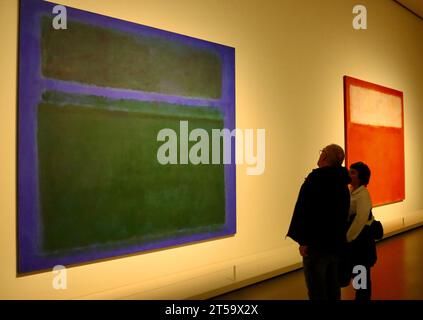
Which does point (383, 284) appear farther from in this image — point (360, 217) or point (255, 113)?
point (255, 113)

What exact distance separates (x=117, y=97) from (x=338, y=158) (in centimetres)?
181

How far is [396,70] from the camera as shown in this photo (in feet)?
23.4

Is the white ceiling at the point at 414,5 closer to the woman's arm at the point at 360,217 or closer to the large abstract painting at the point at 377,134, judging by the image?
the large abstract painting at the point at 377,134

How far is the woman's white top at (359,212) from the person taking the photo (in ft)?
8.81

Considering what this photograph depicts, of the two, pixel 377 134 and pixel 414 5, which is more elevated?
pixel 414 5

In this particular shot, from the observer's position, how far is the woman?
2.68 meters

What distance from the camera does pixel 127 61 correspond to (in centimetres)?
314

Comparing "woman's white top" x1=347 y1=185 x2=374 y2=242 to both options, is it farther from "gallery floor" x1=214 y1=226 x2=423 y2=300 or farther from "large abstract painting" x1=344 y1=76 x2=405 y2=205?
"large abstract painting" x1=344 y1=76 x2=405 y2=205

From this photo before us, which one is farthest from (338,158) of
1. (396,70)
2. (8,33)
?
(396,70)

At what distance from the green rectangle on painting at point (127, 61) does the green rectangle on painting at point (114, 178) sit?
0.18 meters

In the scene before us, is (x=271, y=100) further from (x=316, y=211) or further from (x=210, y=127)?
(x=316, y=211)

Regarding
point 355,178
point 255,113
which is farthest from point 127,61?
point 355,178

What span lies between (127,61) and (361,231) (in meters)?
2.31

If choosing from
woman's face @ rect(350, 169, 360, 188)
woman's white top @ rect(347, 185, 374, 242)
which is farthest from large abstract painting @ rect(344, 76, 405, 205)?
→ woman's white top @ rect(347, 185, 374, 242)
